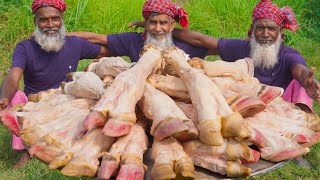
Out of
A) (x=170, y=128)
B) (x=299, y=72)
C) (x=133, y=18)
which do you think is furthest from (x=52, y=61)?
(x=133, y=18)

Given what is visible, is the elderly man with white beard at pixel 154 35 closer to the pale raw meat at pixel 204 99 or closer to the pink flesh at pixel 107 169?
the pale raw meat at pixel 204 99

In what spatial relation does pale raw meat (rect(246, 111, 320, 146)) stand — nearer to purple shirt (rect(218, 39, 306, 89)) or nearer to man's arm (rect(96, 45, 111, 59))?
purple shirt (rect(218, 39, 306, 89))

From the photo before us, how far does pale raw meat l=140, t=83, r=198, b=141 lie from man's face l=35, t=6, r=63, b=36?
1.98 metres

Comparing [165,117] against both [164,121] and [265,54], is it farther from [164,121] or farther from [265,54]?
[265,54]

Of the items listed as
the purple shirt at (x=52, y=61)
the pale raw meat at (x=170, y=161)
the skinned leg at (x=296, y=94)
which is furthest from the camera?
the purple shirt at (x=52, y=61)

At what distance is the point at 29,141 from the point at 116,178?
0.55 meters

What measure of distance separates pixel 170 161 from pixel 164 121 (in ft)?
0.59

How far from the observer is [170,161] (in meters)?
1.89

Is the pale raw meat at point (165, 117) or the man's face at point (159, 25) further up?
Result: the pale raw meat at point (165, 117)

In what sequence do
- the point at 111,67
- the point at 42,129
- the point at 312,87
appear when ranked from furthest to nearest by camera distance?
the point at 312,87, the point at 111,67, the point at 42,129

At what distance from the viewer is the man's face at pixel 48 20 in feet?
13.0

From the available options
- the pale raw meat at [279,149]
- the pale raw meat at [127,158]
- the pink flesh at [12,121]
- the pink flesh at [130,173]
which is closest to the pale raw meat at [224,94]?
the pale raw meat at [279,149]

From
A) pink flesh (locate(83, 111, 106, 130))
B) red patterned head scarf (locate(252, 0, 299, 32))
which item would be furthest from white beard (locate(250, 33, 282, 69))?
pink flesh (locate(83, 111, 106, 130))

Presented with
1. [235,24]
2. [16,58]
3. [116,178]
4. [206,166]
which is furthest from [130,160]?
[235,24]
